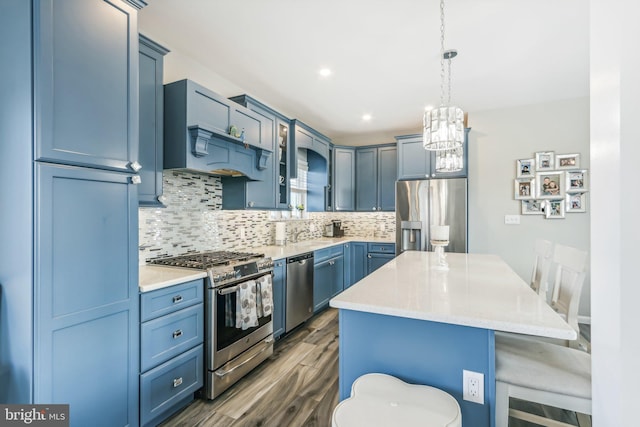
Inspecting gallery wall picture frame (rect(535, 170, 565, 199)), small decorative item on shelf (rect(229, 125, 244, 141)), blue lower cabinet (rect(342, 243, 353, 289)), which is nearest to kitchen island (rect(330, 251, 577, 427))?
small decorative item on shelf (rect(229, 125, 244, 141))

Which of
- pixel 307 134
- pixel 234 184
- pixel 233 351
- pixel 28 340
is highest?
pixel 307 134

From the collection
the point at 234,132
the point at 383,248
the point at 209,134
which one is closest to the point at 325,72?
the point at 234,132

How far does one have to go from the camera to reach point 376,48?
8.20 feet

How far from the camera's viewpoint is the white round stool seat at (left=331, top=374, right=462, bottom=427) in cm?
100

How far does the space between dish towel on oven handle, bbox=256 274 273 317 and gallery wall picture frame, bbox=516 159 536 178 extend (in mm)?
3420

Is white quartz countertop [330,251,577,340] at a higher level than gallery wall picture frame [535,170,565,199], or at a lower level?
lower

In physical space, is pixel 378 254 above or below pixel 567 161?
below

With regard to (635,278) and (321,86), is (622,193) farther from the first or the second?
(321,86)

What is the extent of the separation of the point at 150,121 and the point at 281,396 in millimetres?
2153

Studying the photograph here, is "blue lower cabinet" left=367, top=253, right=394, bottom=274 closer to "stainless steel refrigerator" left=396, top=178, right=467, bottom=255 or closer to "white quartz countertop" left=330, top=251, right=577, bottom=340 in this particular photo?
"stainless steel refrigerator" left=396, top=178, right=467, bottom=255

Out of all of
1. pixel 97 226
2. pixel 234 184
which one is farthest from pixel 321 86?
pixel 97 226

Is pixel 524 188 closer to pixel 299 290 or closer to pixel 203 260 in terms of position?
pixel 299 290

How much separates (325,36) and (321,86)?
0.93 meters

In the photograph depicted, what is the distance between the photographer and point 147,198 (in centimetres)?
206
